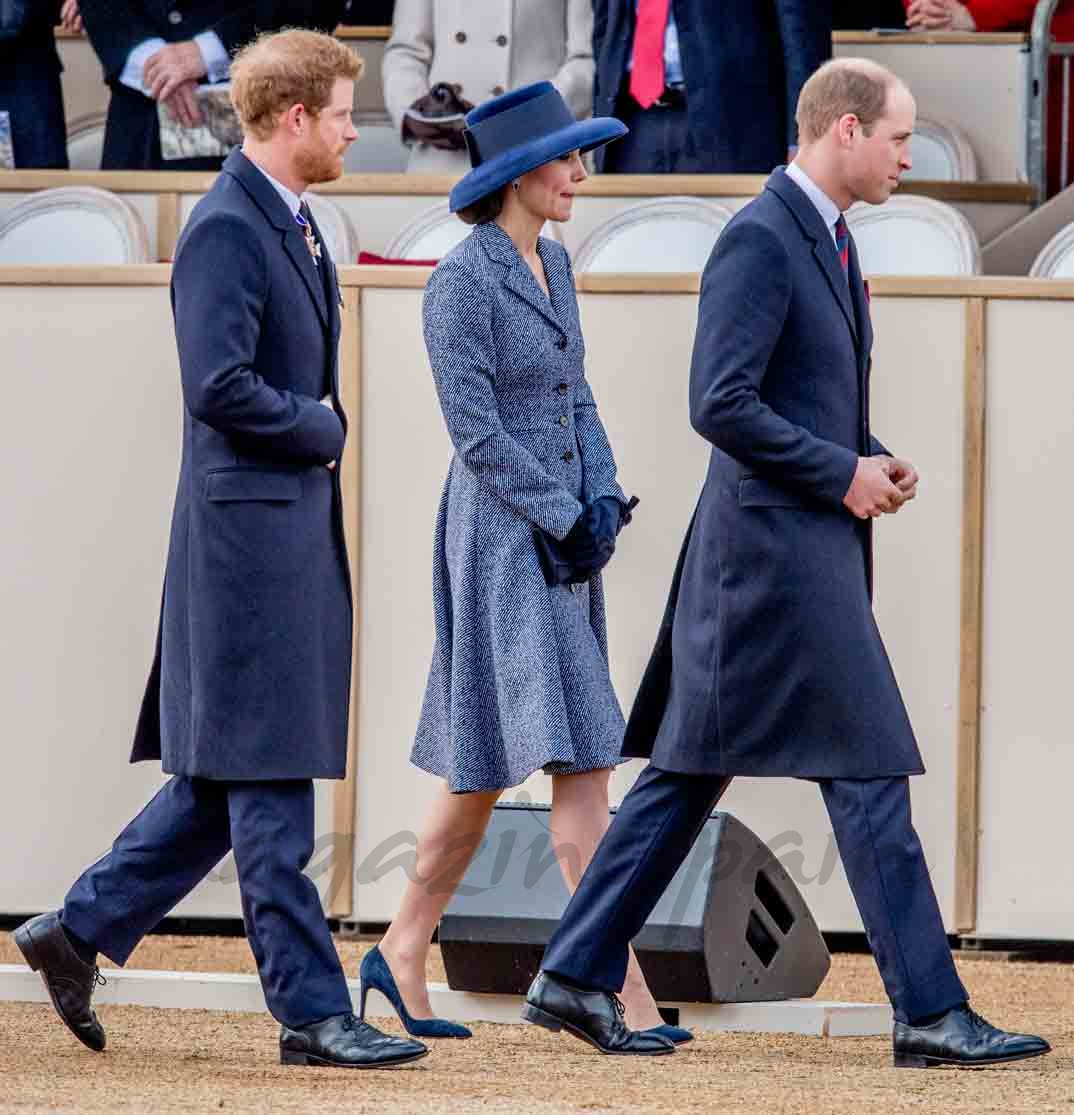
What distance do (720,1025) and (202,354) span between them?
1.78 m

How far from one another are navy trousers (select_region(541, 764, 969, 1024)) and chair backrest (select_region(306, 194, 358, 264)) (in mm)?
2451

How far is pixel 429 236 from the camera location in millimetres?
6996

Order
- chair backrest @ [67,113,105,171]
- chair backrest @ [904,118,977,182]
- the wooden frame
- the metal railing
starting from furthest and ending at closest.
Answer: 1. chair backrest @ [67,113,105,171]
2. the metal railing
3. chair backrest @ [904,118,977,182]
4. the wooden frame

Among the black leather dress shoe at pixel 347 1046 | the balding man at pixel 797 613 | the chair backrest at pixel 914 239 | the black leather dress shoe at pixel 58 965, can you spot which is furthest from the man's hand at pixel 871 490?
the chair backrest at pixel 914 239

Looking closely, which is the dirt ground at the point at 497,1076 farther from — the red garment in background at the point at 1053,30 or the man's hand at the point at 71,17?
the man's hand at the point at 71,17

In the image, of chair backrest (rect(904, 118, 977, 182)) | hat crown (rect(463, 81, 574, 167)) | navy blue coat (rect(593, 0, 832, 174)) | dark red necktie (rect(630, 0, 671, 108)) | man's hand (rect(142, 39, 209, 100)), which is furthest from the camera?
chair backrest (rect(904, 118, 977, 182))

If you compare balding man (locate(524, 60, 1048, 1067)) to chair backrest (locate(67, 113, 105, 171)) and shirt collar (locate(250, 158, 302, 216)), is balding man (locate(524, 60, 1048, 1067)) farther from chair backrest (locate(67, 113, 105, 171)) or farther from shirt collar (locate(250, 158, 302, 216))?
chair backrest (locate(67, 113, 105, 171))

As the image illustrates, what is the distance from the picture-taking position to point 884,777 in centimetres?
441

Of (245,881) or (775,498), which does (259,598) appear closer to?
(245,881)

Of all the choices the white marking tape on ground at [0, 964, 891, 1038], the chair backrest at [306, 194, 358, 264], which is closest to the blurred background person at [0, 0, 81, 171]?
the chair backrest at [306, 194, 358, 264]

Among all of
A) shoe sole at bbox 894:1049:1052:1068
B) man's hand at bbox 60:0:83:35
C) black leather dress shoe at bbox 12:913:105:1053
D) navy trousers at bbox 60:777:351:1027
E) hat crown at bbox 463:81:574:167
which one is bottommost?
shoe sole at bbox 894:1049:1052:1068

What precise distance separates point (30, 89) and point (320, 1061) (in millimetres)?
4456

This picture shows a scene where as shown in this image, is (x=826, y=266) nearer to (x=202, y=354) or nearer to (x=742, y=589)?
(x=742, y=589)

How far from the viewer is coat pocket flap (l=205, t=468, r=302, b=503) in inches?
173
